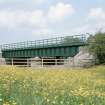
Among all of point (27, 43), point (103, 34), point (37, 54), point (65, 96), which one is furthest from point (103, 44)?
point (65, 96)

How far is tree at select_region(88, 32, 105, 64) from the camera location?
57.6 metres

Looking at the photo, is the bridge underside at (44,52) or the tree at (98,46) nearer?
the tree at (98,46)

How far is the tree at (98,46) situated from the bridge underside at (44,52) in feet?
19.3

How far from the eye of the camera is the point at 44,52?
7231cm

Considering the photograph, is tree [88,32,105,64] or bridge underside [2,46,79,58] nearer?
tree [88,32,105,64]

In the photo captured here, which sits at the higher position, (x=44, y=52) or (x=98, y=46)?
(x=98, y=46)

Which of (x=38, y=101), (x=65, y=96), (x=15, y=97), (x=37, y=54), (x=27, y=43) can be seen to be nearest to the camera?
(x=38, y=101)

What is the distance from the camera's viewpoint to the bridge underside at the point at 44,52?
215 feet

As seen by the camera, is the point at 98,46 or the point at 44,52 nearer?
the point at 98,46

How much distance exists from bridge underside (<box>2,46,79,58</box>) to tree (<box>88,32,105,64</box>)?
5.87 meters

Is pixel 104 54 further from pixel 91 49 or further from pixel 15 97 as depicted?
pixel 15 97

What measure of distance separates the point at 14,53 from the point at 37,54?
9963 mm

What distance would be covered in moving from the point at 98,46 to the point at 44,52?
15997mm

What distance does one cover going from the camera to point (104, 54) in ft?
189
